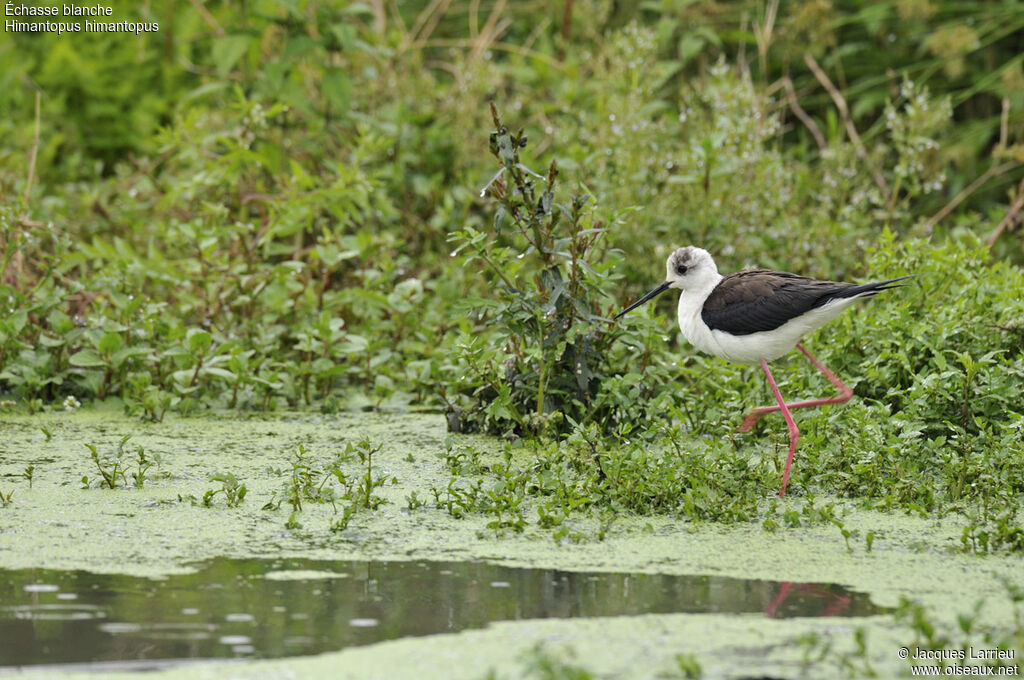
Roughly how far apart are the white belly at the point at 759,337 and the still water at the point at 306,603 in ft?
5.22

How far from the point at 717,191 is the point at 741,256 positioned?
43 cm

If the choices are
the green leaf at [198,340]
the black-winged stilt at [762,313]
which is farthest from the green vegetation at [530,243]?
the black-winged stilt at [762,313]

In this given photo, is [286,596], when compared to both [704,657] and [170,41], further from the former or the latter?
[170,41]

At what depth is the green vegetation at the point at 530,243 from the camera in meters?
5.33

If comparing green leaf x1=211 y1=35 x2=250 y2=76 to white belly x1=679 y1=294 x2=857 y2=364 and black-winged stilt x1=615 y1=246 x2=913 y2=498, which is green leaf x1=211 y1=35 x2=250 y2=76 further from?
white belly x1=679 y1=294 x2=857 y2=364

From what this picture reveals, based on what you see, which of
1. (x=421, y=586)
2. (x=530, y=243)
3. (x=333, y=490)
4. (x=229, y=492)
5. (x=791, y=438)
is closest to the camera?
(x=421, y=586)

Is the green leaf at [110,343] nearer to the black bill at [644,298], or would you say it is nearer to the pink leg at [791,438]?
the black bill at [644,298]

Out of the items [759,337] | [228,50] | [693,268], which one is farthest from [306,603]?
[228,50]

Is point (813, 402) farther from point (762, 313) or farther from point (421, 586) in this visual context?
point (421, 586)

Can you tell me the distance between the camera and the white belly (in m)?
5.45

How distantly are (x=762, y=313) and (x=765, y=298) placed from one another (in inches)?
2.9

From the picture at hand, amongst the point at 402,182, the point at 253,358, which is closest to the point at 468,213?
the point at 402,182

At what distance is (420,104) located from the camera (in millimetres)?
9375

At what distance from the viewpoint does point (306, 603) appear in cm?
390
